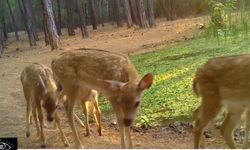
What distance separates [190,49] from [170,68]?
2.89 feet

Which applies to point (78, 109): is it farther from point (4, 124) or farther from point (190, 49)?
point (190, 49)

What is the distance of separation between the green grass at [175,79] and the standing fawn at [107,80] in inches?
29.6

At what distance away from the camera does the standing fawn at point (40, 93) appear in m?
4.11

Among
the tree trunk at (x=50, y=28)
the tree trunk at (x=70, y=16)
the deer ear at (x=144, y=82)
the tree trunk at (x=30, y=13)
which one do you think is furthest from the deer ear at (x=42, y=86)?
the tree trunk at (x=30, y=13)

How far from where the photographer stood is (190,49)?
6.70 metres

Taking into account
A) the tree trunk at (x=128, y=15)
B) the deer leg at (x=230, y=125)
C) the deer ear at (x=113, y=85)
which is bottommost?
the tree trunk at (x=128, y=15)

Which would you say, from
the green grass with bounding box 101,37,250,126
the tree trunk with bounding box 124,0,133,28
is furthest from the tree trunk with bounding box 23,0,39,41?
the green grass with bounding box 101,37,250,126

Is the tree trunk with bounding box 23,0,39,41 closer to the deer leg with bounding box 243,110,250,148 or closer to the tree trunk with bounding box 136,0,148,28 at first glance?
the tree trunk with bounding box 136,0,148,28

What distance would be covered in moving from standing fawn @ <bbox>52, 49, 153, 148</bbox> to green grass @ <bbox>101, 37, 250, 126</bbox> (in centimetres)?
75

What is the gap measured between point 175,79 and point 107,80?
5.79 feet

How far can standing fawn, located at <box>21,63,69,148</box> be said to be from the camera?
4105 mm

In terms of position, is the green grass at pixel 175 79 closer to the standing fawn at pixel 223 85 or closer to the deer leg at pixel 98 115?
the deer leg at pixel 98 115

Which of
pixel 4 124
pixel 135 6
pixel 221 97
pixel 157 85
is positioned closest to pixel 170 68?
pixel 157 85

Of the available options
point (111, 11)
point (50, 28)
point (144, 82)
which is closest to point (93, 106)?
point (144, 82)
